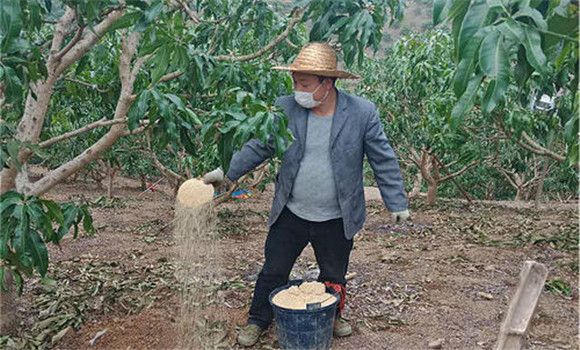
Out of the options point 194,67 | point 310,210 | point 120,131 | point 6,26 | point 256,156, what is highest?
point 6,26

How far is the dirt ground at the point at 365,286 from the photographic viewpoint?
2.86 metres

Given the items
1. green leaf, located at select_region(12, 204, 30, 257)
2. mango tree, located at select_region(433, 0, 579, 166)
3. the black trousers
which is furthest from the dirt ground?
mango tree, located at select_region(433, 0, 579, 166)

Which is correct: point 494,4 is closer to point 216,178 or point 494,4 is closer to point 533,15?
point 533,15

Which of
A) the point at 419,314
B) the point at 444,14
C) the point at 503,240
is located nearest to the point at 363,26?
the point at 444,14

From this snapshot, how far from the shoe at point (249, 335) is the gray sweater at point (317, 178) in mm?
688

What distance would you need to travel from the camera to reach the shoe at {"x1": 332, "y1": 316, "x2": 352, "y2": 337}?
2890mm

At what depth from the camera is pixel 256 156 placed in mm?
2686

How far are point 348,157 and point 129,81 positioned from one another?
50.0 inches

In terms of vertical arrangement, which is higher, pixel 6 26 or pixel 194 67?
pixel 6 26

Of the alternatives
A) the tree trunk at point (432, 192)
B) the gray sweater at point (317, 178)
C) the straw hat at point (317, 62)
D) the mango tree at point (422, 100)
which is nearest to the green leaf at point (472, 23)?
the straw hat at point (317, 62)

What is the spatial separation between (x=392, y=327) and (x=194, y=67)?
6.38ft

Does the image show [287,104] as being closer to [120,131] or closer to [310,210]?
[310,210]

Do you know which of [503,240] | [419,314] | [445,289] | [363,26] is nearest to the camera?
[363,26]

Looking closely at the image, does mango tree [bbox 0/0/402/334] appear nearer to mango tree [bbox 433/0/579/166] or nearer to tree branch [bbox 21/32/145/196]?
tree branch [bbox 21/32/145/196]
